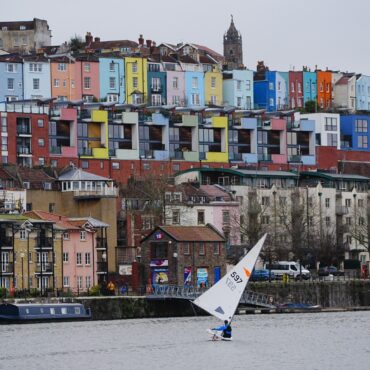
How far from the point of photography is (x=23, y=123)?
174000 millimetres

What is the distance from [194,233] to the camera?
5743 inches

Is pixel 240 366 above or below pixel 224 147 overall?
below

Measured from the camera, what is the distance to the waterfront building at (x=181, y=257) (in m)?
144

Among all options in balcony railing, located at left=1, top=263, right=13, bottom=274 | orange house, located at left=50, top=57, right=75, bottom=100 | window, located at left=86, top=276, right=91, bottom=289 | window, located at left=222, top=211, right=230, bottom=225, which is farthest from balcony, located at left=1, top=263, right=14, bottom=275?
orange house, located at left=50, top=57, right=75, bottom=100

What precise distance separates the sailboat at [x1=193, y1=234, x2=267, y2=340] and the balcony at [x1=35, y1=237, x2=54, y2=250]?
34.1 meters

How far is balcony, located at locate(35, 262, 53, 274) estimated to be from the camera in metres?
137

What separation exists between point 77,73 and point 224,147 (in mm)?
17730

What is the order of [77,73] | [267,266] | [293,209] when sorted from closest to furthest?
1. [267,266]
2. [293,209]
3. [77,73]

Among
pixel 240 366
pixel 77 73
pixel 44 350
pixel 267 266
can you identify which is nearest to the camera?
pixel 240 366

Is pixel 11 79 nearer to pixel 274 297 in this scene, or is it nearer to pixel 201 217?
pixel 201 217

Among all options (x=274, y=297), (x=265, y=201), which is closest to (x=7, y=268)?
(x=274, y=297)

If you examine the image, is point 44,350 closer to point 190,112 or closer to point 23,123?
point 23,123

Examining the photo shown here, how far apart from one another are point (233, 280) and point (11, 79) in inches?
3586

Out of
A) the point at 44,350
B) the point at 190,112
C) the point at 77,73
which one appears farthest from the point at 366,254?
the point at 44,350
